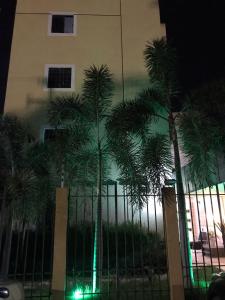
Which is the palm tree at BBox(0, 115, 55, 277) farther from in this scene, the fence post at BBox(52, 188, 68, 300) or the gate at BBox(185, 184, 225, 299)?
the gate at BBox(185, 184, 225, 299)

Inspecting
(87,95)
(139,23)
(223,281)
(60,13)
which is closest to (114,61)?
(139,23)

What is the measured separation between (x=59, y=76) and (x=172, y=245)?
31.8ft

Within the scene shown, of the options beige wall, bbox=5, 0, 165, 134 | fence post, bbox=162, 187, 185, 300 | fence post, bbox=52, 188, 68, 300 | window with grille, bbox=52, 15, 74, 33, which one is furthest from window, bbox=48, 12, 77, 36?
fence post, bbox=162, 187, 185, 300

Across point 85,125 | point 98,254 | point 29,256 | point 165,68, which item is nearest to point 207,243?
point 29,256

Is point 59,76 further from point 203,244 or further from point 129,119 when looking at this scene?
point 203,244

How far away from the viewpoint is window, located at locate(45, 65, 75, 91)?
1398 cm

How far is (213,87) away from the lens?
9211mm

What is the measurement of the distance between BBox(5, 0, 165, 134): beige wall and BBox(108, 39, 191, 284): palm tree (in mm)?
4606

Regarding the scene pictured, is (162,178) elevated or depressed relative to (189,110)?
depressed

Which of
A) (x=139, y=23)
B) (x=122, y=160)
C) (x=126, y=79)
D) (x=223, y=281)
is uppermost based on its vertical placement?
(x=139, y=23)

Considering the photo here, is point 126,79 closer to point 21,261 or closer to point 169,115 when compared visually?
point 169,115

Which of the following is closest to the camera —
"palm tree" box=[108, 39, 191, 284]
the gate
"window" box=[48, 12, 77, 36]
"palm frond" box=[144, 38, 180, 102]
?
the gate

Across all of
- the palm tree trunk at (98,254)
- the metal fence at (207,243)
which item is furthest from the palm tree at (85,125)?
the metal fence at (207,243)

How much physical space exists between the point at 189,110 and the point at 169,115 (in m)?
0.59
